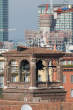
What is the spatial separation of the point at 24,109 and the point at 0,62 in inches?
480

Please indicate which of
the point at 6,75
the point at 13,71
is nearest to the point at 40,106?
the point at 13,71

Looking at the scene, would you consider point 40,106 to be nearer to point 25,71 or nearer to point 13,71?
point 25,71

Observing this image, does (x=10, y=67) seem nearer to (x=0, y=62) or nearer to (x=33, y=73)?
(x=33, y=73)

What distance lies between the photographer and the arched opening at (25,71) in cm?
2809

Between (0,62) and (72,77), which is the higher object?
(0,62)

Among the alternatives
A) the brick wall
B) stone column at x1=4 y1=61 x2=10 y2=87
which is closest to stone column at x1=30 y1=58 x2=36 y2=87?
stone column at x1=4 y1=61 x2=10 y2=87

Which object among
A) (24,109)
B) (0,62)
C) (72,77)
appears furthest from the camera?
(72,77)

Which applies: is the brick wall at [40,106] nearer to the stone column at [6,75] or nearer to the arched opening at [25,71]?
the arched opening at [25,71]

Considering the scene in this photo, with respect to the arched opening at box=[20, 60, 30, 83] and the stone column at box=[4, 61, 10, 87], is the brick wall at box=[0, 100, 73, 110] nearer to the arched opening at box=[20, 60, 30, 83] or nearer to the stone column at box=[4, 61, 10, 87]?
the arched opening at box=[20, 60, 30, 83]

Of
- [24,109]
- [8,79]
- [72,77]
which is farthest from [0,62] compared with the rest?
[72,77]

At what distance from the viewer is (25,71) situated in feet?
92.4

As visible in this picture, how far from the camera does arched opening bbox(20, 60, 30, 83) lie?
28.1 meters

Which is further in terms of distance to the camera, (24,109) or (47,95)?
(47,95)

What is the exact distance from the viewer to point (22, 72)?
28125 mm
